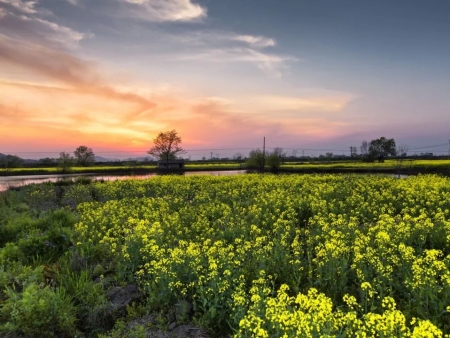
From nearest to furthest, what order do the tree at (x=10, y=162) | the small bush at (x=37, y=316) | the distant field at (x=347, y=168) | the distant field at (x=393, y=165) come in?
the small bush at (x=37, y=316)
the distant field at (x=347, y=168)
the distant field at (x=393, y=165)
the tree at (x=10, y=162)

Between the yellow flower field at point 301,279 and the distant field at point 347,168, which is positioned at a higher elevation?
the distant field at point 347,168

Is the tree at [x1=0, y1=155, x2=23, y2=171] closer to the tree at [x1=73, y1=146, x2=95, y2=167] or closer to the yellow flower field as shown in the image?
the tree at [x1=73, y1=146, x2=95, y2=167]

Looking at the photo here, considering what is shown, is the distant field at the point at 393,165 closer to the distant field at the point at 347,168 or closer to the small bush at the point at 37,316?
the distant field at the point at 347,168

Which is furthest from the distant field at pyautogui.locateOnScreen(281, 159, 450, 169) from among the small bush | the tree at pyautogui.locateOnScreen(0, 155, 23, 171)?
the tree at pyautogui.locateOnScreen(0, 155, 23, 171)

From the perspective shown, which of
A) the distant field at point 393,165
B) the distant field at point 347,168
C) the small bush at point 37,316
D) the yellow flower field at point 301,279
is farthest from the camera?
the distant field at point 393,165

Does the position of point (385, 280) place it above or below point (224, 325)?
above

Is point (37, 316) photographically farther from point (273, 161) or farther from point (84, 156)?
point (84, 156)

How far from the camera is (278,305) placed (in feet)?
14.9

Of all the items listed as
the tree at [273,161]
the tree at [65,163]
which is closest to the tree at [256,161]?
the tree at [273,161]

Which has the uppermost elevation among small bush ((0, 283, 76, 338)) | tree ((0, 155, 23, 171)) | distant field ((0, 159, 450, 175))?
tree ((0, 155, 23, 171))

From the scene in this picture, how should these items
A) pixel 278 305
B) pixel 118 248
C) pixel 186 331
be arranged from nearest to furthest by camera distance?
pixel 278 305
pixel 186 331
pixel 118 248

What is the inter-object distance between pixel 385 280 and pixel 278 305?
9.59ft

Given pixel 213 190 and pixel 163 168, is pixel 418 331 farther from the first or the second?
pixel 163 168

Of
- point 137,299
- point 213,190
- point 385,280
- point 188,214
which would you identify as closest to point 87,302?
point 137,299
